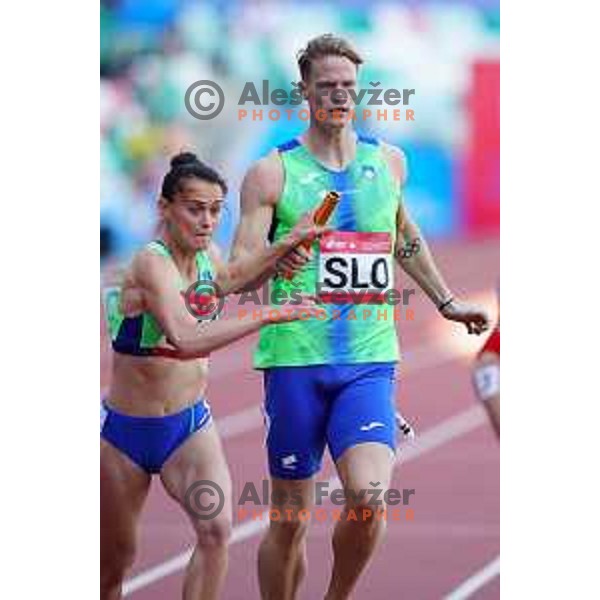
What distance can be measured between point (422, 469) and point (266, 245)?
99cm

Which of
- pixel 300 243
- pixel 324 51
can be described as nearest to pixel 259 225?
pixel 300 243

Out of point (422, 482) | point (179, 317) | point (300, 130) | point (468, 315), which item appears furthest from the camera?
point (422, 482)

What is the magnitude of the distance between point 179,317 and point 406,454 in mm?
921

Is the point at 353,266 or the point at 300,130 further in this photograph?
the point at 300,130

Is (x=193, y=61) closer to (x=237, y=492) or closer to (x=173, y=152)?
(x=173, y=152)

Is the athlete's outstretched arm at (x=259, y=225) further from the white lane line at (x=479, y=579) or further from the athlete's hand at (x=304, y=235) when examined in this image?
the white lane line at (x=479, y=579)

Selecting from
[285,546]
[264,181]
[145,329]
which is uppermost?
[264,181]

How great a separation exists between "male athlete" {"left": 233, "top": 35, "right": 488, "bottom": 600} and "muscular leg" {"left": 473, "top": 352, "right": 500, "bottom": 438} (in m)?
0.39

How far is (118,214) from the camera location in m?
8.30

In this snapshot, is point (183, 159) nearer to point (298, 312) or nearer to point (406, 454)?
point (298, 312)

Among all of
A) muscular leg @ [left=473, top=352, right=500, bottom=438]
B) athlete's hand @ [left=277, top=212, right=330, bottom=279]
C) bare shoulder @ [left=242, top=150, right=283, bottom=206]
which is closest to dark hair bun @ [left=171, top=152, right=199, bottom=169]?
bare shoulder @ [left=242, top=150, right=283, bottom=206]

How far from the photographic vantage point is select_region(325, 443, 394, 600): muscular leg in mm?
8047

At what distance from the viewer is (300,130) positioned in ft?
27.1

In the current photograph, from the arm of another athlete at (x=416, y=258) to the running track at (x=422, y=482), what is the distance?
2.0 inches
